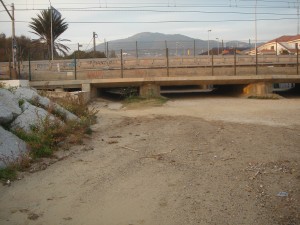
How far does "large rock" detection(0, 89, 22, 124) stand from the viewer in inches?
301

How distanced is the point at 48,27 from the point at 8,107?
33.0m

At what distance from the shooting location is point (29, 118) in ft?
27.3

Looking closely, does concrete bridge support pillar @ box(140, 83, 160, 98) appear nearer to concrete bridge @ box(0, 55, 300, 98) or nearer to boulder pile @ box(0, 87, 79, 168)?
concrete bridge @ box(0, 55, 300, 98)

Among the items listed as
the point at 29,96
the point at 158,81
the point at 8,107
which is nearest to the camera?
the point at 8,107

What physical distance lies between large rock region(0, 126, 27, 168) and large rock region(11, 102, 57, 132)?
65 centimetres

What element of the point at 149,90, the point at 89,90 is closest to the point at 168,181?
the point at 89,90

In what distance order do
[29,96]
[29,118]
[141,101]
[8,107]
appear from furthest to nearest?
1. [141,101]
2. [29,96]
3. [29,118]
4. [8,107]

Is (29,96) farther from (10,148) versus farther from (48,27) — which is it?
(48,27)

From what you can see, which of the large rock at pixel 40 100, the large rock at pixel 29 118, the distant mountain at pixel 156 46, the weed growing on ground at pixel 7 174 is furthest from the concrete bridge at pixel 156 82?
→ the weed growing on ground at pixel 7 174

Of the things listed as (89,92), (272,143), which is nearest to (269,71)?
(89,92)

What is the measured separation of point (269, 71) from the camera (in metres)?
21.0

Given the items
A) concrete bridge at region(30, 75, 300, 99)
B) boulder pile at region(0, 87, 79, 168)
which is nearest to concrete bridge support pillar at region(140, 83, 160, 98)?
concrete bridge at region(30, 75, 300, 99)

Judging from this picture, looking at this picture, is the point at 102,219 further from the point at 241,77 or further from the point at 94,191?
the point at 241,77

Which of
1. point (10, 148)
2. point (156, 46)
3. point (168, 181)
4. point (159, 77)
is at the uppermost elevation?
point (156, 46)
